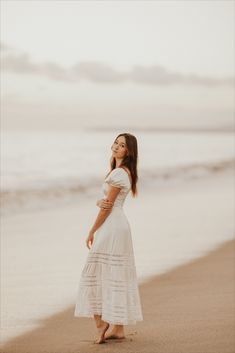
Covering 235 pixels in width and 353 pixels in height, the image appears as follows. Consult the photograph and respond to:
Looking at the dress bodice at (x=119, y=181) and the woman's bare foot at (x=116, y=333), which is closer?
the dress bodice at (x=119, y=181)

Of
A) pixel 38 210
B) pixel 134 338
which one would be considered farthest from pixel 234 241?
pixel 38 210

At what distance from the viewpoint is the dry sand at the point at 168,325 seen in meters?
Answer: 7.21

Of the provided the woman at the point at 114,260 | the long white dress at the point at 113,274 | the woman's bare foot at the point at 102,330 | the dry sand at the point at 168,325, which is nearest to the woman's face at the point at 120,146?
the woman at the point at 114,260

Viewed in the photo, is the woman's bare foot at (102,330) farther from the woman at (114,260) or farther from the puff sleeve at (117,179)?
the puff sleeve at (117,179)

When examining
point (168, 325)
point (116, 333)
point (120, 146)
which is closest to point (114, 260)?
point (116, 333)

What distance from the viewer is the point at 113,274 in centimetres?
681

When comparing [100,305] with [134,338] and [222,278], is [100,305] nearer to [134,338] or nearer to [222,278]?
[134,338]

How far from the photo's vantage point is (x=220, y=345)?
7.28m

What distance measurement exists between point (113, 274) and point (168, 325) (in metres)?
1.55

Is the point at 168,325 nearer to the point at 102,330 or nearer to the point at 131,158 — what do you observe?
the point at 102,330

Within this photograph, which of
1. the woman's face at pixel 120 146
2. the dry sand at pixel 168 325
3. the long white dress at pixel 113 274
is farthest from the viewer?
the dry sand at pixel 168 325

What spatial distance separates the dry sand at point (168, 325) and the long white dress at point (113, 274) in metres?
0.39

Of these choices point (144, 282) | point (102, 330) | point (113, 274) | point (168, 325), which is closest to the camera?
point (113, 274)

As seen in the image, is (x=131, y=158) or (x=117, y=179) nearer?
(x=117, y=179)
